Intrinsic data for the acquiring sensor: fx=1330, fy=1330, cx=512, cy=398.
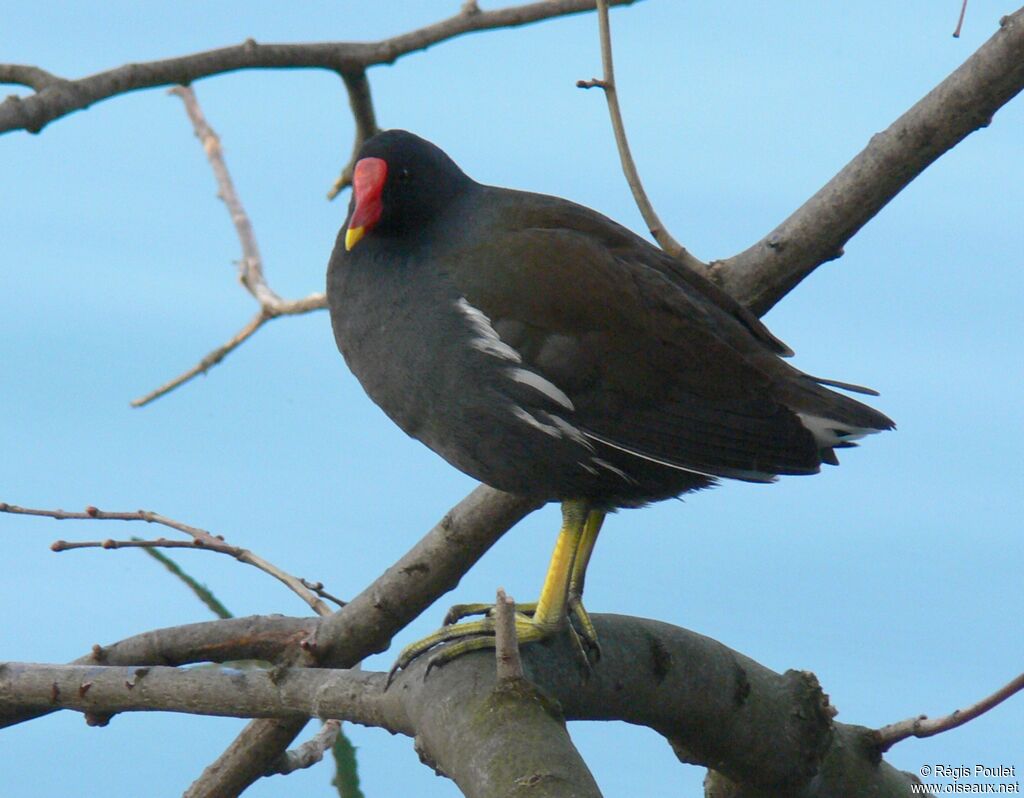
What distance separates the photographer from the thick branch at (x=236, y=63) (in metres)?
3.26

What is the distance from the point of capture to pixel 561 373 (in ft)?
8.14

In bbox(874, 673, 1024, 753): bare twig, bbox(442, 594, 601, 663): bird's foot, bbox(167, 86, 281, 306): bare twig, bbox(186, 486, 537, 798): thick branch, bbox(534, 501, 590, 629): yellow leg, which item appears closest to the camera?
bbox(874, 673, 1024, 753): bare twig

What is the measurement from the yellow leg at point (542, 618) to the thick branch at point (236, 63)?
64.6 inches

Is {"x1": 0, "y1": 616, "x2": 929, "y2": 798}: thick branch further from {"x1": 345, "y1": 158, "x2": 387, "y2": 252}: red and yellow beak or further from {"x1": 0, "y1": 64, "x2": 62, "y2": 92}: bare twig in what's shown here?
{"x1": 0, "y1": 64, "x2": 62, "y2": 92}: bare twig

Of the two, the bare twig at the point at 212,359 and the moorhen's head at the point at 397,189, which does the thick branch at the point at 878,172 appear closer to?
the moorhen's head at the point at 397,189

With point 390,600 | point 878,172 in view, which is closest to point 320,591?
point 390,600

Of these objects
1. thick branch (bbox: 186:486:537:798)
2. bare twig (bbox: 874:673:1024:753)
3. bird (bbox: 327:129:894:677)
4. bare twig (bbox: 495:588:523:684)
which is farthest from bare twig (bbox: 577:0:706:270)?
bare twig (bbox: 495:588:523:684)

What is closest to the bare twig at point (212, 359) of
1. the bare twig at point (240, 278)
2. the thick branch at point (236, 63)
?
the bare twig at point (240, 278)

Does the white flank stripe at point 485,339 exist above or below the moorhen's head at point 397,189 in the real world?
below

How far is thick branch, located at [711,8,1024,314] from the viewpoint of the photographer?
8.91ft

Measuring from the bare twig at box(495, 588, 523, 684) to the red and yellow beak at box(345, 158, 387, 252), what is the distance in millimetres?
1032

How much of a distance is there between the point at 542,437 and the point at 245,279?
6.40ft

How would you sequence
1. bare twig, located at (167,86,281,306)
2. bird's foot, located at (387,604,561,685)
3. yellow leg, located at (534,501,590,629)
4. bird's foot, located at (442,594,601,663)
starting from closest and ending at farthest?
bird's foot, located at (387,604,561,685) → bird's foot, located at (442,594,601,663) → yellow leg, located at (534,501,590,629) → bare twig, located at (167,86,281,306)

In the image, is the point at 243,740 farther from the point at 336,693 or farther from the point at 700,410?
the point at 700,410
